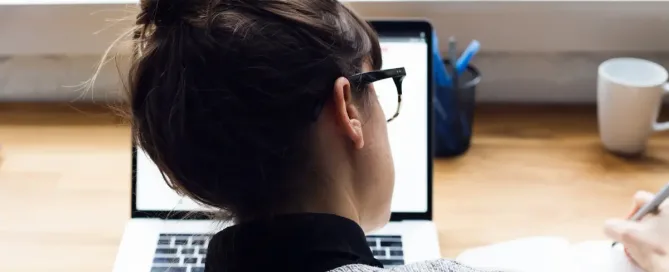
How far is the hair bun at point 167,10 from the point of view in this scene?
0.58 m

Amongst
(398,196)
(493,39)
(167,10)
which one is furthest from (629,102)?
(167,10)

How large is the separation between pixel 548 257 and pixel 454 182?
0.21 m

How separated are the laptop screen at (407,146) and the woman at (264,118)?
32 cm

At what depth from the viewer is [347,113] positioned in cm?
62

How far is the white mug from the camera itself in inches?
41.7

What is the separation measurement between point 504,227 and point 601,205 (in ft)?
0.43

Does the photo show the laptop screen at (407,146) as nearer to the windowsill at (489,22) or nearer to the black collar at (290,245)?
the windowsill at (489,22)

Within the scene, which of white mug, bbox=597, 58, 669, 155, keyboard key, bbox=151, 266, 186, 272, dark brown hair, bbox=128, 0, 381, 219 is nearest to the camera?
dark brown hair, bbox=128, 0, 381, 219

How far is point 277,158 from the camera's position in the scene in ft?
1.96

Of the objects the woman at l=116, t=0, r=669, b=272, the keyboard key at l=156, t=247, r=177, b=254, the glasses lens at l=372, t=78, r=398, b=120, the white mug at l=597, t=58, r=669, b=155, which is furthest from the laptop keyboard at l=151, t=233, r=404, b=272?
the white mug at l=597, t=58, r=669, b=155

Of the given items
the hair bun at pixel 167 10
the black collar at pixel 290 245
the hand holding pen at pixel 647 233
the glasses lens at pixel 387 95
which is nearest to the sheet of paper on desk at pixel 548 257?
the hand holding pen at pixel 647 233

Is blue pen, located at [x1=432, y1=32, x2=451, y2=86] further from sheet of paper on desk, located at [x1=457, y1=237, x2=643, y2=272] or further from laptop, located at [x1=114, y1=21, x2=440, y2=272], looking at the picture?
sheet of paper on desk, located at [x1=457, y1=237, x2=643, y2=272]

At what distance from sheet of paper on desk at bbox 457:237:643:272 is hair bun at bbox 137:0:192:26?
1.43 ft

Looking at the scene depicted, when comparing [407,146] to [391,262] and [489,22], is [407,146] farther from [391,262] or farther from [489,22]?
[489,22]
